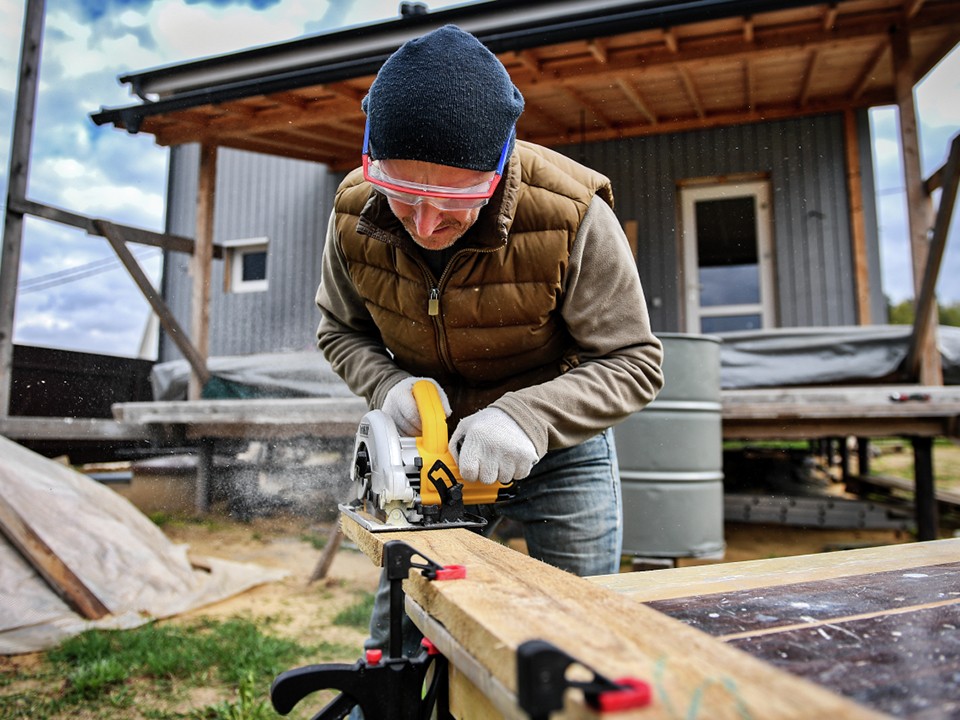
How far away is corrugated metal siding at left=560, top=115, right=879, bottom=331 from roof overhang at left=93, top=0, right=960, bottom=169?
0.98 ft

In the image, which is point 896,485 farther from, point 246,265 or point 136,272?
point 246,265

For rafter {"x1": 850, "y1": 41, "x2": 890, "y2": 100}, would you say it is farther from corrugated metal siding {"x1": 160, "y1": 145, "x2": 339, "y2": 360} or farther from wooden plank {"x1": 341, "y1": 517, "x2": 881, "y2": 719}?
corrugated metal siding {"x1": 160, "y1": 145, "x2": 339, "y2": 360}

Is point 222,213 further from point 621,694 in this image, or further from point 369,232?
point 621,694

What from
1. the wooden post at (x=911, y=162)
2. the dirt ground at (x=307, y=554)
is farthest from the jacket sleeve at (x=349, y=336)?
the wooden post at (x=911, y=162)

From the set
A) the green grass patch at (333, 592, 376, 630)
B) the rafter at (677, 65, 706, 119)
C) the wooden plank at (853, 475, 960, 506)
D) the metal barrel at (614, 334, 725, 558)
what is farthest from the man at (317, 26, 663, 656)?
the wooden plank at (853, 475, 960, 506)

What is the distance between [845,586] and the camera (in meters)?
1.09

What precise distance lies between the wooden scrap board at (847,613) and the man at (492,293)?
1.15ft

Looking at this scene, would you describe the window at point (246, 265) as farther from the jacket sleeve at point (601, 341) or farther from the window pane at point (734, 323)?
the jacket sleeve at point (601, 341)

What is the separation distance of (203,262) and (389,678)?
5044mm

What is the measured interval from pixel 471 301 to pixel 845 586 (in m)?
0.85

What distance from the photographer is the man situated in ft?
3.93

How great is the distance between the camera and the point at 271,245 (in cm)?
742

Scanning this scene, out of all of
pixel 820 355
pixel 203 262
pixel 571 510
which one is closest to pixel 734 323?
pixel 820 355

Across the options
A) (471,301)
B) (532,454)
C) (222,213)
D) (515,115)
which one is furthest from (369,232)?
(222,213)
